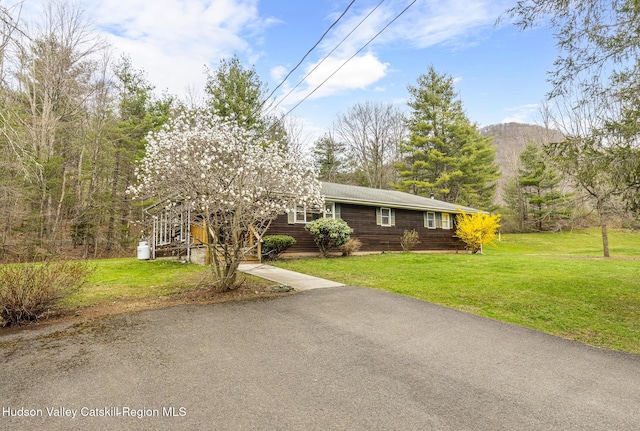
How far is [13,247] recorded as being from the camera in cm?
1469

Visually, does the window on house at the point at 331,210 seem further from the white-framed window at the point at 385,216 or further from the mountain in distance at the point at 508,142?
the mountain in distance at the point at 508,142

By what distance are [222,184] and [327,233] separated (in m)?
7.99

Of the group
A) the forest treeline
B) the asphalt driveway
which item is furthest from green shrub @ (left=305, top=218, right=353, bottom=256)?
the asphalt driveway

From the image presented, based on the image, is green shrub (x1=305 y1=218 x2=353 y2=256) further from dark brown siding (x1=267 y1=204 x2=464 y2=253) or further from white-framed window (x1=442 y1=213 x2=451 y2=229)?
white-framed window (x1=442 y1=213 x2=451 y2=229)

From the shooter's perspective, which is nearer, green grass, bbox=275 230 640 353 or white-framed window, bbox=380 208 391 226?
green grass, bbox=275 230 640 353

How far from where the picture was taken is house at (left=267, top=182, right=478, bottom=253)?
50.1ft

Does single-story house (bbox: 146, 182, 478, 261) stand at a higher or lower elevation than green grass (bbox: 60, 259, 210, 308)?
higher

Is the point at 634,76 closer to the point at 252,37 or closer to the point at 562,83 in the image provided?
the point at 562,83

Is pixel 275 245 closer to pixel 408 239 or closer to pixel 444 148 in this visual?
pixel 408 239

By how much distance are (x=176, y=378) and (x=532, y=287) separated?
27.6 ft

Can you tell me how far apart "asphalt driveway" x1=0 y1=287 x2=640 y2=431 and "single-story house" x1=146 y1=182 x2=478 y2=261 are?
826cm

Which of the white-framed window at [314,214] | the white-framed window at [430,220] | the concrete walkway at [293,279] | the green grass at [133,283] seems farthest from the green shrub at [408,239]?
the green grass at [133,283]

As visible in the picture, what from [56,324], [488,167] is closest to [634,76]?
[56,324]

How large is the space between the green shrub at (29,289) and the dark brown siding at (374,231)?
9.07 m
